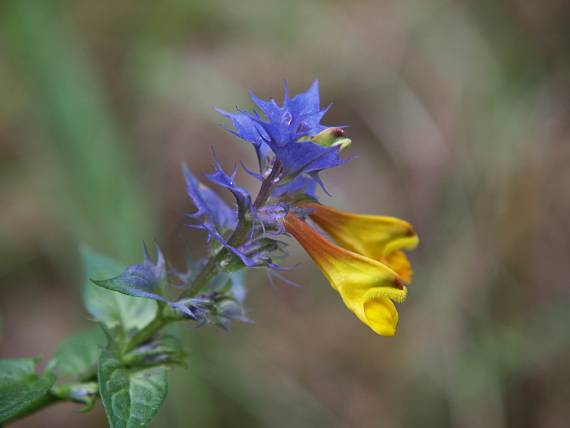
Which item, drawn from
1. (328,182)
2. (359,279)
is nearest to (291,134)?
(359,279)

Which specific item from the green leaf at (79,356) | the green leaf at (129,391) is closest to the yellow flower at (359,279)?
the green leaf at (129,391)

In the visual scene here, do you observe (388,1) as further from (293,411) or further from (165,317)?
(165,317)

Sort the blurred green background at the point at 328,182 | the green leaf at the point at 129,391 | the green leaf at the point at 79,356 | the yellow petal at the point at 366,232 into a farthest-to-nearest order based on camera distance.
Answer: the blurred green background at the point at 328,182
the green leaf at the point at 79,356
the yellow petal at the point at 366,232
the green leaf at the point at 129,391

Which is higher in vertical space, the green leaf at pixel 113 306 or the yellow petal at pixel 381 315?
the yellow petal at pixel 381 315

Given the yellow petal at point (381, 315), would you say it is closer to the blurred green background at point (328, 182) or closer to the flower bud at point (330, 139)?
the flower bud at point (330, 139)

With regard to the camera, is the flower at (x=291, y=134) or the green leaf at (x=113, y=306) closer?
the flower at (x=291, y=134)

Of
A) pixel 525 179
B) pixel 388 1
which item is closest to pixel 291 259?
pixel 525 179

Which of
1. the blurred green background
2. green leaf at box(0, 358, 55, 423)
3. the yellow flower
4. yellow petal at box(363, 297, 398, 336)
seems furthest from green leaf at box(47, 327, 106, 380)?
the blurred green background

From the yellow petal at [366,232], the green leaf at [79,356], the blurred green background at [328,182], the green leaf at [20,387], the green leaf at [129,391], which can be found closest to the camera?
the green leaf at [129,391]
